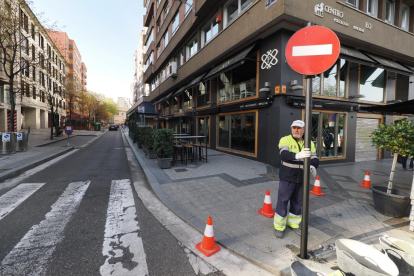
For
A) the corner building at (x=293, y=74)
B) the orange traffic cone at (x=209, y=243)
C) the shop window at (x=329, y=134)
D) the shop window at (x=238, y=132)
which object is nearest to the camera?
the orange traffic cone at (x=209, y=243)

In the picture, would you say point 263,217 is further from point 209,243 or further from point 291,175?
point 209,243

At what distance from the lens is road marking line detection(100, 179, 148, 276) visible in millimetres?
2311

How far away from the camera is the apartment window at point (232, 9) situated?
31.4ft

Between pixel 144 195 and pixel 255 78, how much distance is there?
7.50 metres

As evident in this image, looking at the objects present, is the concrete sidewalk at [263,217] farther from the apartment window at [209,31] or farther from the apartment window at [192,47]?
the apartment window at [192,47]

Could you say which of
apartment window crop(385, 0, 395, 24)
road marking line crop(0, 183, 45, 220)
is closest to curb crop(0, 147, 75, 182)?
road marking line crop(0, 183, 45, 220)

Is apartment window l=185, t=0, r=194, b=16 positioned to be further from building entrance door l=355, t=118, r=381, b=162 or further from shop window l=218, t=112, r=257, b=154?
building entrance door l=355, t=118, r=381, b=162

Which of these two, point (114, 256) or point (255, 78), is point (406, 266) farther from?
point (255, 78)

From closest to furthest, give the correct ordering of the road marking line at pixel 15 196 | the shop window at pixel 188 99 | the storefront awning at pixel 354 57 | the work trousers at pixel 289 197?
the work trousers at pixel 289 197 → the road marking line at pixel 15 196 → the storefront awning at pixel 354 57 → the shop window at pixel 188 99

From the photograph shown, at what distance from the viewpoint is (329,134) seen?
9164 mm

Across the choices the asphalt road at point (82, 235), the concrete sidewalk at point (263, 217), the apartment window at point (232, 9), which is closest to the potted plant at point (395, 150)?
the concrete sidewalk at point (263, 217)

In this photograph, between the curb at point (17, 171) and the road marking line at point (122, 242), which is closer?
the road marking line at point (122, 242)

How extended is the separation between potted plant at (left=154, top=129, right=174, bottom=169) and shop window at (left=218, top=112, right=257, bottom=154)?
4.20m

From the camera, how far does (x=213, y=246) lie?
265 cm
